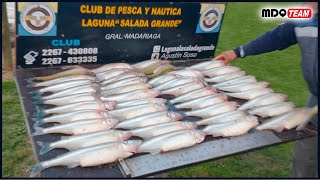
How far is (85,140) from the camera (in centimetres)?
312

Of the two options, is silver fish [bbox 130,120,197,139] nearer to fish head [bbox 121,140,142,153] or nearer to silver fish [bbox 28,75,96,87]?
fish head [bbox 121,140,142,153]

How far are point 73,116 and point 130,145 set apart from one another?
2.55 feet

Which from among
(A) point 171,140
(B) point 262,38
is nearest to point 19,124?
(A) point 171,140

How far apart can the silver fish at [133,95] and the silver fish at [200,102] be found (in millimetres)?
333

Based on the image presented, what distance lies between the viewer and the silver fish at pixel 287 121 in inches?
144

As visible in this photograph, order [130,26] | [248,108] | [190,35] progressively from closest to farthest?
1. [248,108]
2. [130,26]
3. [190,35]

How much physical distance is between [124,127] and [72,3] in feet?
6.27

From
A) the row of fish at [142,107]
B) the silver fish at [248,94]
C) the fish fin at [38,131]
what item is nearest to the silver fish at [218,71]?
the row of fish at [142,107]

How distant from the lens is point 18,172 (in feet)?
15.4

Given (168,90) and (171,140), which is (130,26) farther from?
(171,140)

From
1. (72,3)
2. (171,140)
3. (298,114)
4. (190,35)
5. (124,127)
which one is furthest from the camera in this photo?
(190,35)

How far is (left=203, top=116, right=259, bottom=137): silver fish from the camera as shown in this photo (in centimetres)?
343

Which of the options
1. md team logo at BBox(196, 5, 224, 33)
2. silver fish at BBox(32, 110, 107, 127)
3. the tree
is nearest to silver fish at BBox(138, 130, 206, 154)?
silver fish at BBox(32, 110, 107, 127)

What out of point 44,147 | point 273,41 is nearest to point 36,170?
point 44,147
